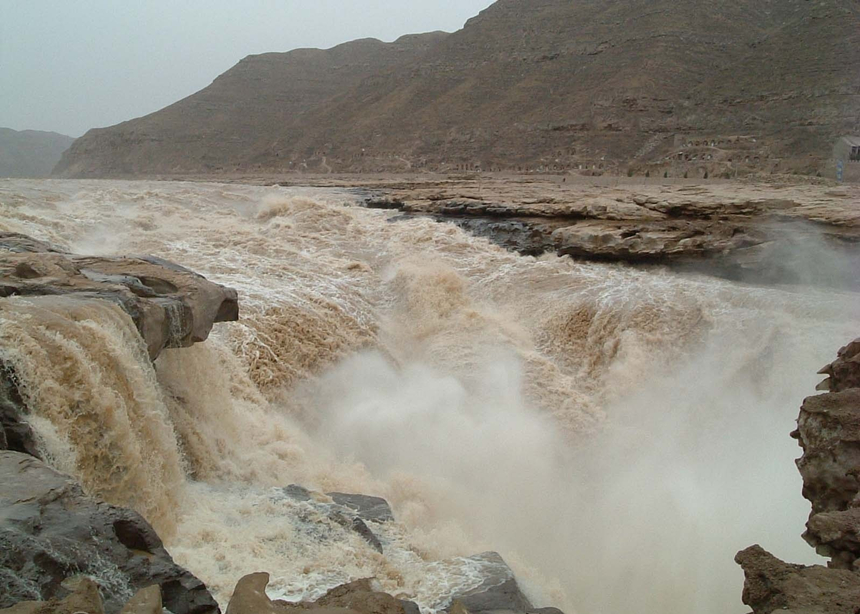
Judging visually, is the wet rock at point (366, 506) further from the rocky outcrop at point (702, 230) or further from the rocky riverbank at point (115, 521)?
the rocky outcrop at point (702, 230)

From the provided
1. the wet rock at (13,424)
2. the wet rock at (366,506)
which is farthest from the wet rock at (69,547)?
the wet rock at (366,506)

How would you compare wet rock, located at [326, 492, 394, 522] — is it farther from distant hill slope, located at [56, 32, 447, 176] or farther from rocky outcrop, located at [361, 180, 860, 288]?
distant hill slope, located at [56, 32, 447, 176]

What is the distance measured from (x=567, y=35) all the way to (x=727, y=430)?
48487mm

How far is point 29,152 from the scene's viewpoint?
91.3 meters

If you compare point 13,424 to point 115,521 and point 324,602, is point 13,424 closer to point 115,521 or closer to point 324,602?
point 115,521

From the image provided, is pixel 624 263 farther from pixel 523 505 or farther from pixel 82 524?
pixel 82 524

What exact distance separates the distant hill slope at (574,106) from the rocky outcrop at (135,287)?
22040mm

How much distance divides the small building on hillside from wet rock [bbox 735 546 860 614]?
76.7 feet

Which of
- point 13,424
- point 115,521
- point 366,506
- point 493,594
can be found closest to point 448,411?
point 366,506

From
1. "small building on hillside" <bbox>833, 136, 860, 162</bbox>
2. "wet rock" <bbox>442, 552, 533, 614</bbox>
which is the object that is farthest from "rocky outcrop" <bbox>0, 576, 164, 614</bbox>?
"small building on hillside" <bbox>833, 136, 860, 162</bbox>

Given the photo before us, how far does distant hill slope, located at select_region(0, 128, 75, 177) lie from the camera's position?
81625 millimetres

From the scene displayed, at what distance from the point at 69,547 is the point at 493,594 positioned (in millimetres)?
2657

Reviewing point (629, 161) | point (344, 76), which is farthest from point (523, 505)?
point (344, 76)

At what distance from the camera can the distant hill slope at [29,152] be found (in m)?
81.6
